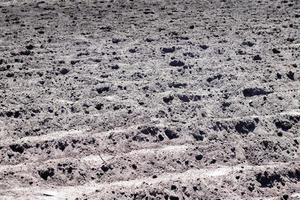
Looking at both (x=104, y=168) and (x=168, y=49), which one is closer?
(x=104, y=168)

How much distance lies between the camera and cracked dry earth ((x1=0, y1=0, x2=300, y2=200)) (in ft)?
12.9

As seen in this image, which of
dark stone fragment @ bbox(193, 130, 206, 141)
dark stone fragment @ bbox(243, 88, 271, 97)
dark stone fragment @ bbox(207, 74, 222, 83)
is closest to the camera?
dark stone fragment @ bbox(193, 130, 206, 141)

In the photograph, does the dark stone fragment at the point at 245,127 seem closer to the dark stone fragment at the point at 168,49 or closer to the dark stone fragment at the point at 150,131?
the dark stone fragment at the point at 150,131

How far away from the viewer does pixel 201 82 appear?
213 inches

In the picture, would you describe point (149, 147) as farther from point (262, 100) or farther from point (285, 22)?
point (285, 22)

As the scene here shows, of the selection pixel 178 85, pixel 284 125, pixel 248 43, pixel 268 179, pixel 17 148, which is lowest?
pixel 268 179

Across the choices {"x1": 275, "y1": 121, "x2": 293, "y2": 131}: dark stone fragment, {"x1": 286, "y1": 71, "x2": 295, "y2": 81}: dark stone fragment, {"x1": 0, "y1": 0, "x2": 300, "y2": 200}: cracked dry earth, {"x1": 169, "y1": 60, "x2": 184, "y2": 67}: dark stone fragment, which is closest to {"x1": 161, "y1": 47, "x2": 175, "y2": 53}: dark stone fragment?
{"x1": 0, "y1": 0, "x2": 300, "y2": 200}: cracked dry earth

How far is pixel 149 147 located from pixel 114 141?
1.15ft

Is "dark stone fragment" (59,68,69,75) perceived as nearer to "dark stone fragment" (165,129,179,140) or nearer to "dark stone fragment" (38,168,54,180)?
"dark stone fragment" (165,129,179,140)

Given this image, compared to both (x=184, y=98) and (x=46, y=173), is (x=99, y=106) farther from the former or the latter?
(x=46, y=173)

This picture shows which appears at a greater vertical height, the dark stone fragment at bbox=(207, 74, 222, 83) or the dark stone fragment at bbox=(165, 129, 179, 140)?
the dark stone fragment at bbox=(207, 74, 222, 83)

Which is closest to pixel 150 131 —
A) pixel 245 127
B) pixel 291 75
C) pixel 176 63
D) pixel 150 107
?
pixel 150 107

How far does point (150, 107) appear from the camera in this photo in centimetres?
491

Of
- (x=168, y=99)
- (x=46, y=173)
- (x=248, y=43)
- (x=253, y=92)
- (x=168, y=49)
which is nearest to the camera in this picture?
(x=46, y=173)
